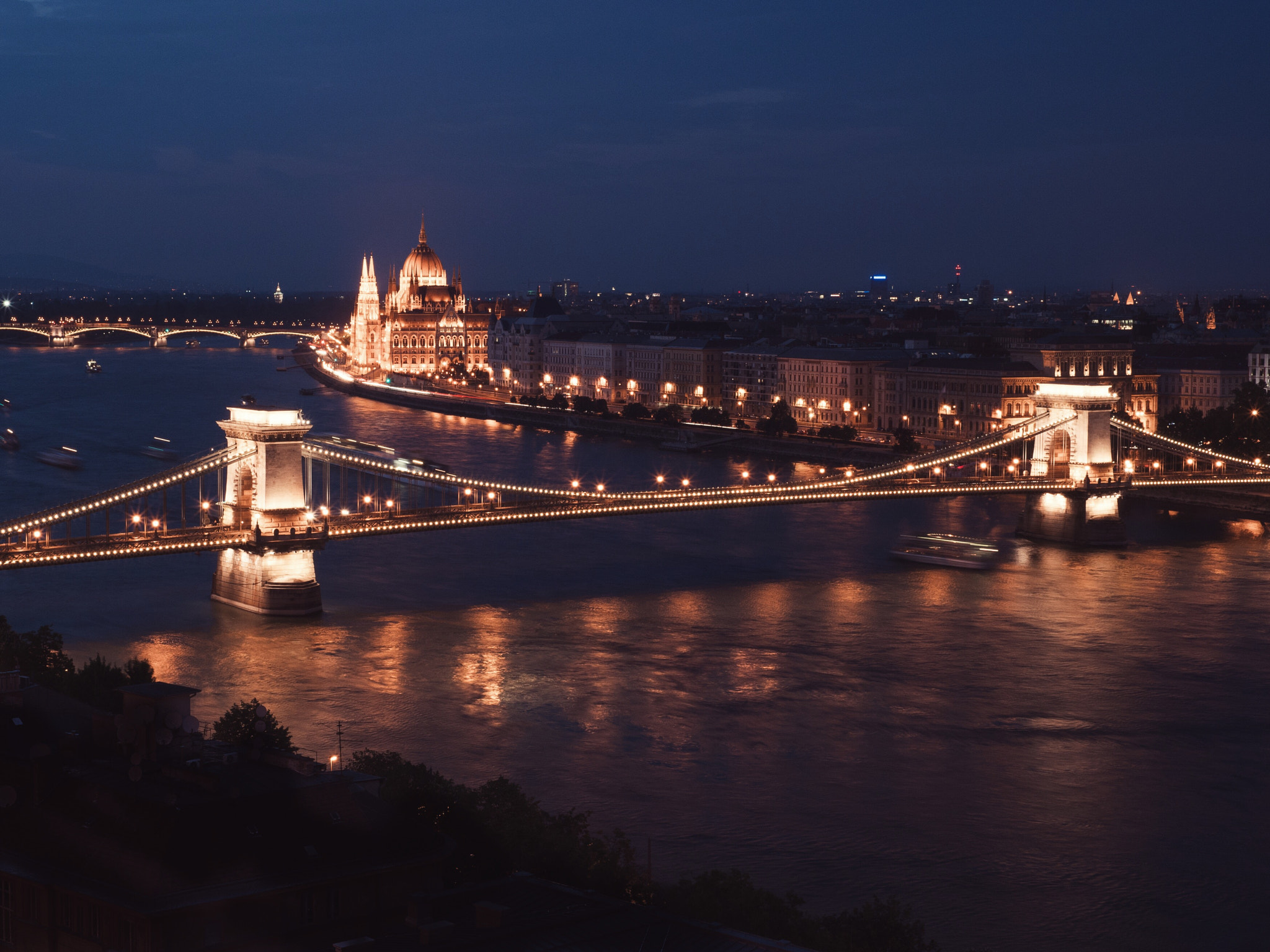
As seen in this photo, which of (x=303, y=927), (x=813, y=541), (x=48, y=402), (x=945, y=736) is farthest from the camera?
(x=48, y=402)

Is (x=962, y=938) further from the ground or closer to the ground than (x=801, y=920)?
closer to the ground

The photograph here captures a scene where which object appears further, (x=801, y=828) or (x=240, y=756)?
(x=801, y=828)

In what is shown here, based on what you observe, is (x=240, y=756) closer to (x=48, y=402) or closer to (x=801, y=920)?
(x=801, y=920)

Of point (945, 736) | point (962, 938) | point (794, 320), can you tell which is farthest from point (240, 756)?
point (794, 320)

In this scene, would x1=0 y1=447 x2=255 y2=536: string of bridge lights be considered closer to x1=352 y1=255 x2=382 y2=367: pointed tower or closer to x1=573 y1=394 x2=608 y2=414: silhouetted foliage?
x1=573 y1=394 x2=608 y2=414: silhouetted foliage

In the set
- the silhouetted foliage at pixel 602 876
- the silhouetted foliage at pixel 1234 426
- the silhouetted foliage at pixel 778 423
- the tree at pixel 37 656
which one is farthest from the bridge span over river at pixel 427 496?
the silhouetted foliage at pixel 602 876

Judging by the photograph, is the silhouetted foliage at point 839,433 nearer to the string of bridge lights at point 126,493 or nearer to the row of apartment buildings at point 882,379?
the row of apartment buildings at point 882,379

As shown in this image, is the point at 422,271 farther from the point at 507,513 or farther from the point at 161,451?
the point at 507,513

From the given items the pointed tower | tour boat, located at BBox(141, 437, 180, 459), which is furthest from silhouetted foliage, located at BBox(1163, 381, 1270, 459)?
the pointed tower
